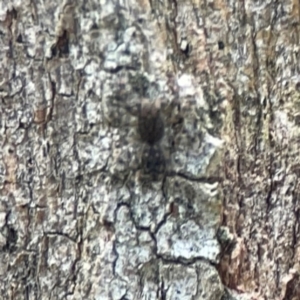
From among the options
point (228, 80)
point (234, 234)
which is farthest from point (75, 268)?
point (228, 80)

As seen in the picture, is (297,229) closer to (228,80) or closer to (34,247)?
(228,80)

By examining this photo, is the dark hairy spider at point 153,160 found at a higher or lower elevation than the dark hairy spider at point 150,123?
lower

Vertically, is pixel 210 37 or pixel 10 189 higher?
pixel 210 37

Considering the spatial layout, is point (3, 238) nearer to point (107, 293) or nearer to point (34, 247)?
point (34, 247)

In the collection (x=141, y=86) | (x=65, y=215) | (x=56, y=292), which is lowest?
(x=56, y=292)
